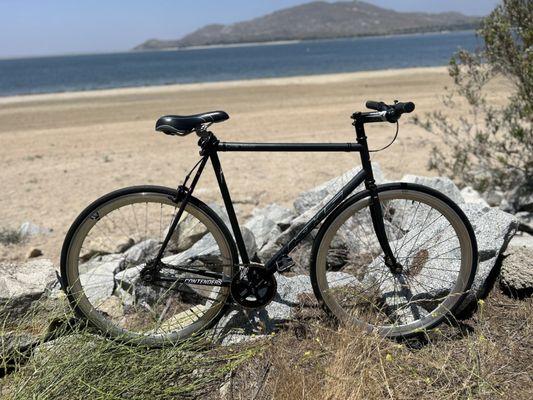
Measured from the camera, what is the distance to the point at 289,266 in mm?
3412

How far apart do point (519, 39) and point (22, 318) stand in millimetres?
5439

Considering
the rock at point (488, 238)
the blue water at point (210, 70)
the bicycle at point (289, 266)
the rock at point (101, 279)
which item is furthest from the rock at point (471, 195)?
the blue water at point (210, 70)

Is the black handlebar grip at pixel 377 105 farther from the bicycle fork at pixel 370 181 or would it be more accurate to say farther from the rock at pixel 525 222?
the rock at pixel 525 222

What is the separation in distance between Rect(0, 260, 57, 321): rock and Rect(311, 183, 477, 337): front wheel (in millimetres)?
1776

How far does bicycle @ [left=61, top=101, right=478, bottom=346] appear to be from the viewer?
3299 mm

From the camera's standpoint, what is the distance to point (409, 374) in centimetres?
295

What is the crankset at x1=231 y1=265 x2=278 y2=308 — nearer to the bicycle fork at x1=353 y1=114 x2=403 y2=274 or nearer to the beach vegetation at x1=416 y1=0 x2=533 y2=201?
the bicycle fork at x1=353 y1=114 x2=403 y2=274

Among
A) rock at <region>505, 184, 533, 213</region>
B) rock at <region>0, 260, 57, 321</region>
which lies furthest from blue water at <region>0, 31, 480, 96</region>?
rock at <region>0, 260, 57, 321</region>

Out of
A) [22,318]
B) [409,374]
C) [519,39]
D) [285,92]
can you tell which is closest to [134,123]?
[285,92]

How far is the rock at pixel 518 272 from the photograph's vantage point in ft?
11.7

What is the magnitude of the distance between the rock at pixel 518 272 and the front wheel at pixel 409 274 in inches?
14.1

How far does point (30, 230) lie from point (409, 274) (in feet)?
16.7

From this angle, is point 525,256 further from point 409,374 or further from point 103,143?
point 103,143

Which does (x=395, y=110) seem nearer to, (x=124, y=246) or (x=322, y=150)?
(x=322, y=150)
